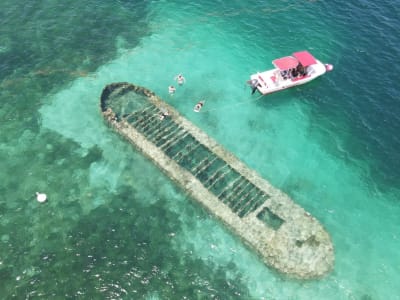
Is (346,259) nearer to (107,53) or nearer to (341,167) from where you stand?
(341,167)

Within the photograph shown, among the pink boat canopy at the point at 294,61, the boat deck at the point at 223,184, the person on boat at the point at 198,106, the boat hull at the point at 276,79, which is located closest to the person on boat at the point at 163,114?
the boat deck at the point at 223,184

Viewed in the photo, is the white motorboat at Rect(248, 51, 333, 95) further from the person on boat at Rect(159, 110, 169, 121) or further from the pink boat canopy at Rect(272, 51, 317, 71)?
the person on boat at Rect(159, 110, 169, 121)

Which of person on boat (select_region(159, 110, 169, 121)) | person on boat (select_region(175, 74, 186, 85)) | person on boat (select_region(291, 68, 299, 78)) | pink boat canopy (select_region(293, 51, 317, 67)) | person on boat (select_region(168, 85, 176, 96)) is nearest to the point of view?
person on boat (select_region(159, 110, 169, 121))

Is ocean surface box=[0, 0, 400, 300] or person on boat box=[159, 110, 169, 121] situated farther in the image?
person on boat box=[159, 110, 169, 121]

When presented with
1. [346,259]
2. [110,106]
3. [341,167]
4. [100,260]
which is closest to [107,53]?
[110,106]

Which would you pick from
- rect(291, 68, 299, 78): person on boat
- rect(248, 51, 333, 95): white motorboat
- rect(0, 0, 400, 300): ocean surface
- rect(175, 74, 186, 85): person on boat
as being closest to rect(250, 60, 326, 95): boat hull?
rect(248, 51, 333, 95): white motorboat

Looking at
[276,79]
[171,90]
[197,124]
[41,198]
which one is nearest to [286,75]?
[276,79]
